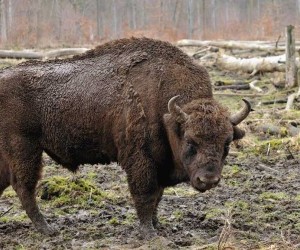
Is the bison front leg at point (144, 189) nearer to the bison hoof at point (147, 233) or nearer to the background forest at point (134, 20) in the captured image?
the bison hoof at point (147, 233)

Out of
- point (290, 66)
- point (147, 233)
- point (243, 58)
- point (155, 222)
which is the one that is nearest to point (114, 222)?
point (155, 222)

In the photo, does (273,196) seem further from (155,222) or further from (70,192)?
(70,192)

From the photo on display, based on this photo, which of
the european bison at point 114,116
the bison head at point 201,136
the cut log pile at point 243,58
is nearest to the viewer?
the bison head at point 201,136

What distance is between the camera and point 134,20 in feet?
157

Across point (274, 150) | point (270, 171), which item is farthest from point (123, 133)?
point (274, 150)

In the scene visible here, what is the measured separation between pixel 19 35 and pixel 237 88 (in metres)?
20.1

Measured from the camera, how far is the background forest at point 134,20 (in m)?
35.3

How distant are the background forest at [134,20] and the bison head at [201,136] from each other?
24572 mm

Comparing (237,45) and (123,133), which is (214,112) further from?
(237,45)

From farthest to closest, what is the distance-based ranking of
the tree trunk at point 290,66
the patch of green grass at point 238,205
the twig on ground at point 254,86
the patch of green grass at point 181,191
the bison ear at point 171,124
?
the twig on ground at point 254,86 → the tree trunk at point 290,66 → the patch of green grass at point 181,191 → the patch of green grass at point 238,205 → the bison ear at point 171,124

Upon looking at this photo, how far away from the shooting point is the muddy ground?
608cm

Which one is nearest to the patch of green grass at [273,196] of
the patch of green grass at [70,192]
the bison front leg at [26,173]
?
the patch of green grass at [70,192]

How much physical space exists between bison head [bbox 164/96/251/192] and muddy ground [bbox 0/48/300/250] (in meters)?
0.55

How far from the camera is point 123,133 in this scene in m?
6.41
